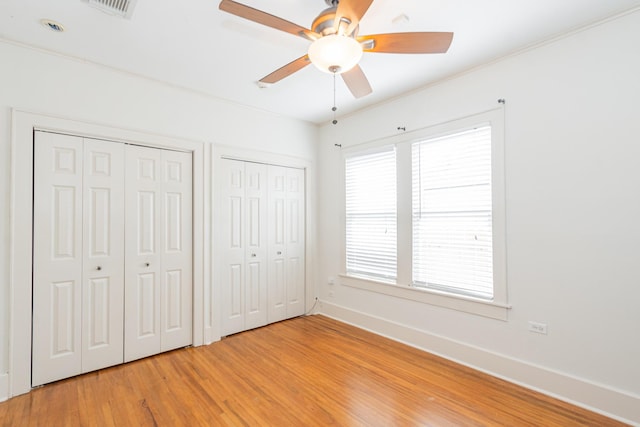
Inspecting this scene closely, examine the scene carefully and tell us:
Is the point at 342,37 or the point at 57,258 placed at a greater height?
the point at 342,37

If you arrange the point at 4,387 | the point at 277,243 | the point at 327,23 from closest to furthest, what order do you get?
1. the point at 327,23
2. the point at 4,387
3. the point at 277,243

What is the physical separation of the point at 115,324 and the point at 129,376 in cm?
51

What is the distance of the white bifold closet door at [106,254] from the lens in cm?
262

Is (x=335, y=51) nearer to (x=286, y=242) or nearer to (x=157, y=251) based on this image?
(x=157, y=251)

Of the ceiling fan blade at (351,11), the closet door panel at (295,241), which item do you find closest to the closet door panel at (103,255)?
the closet door panel at (295,241)

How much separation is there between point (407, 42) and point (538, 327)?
98.1 inches

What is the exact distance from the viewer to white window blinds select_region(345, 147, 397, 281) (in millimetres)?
3729

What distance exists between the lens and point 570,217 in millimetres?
2412

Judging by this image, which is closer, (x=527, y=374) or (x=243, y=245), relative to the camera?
(x=527, y=374)

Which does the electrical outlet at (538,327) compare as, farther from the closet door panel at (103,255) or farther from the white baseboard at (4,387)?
the white baseboard at (4,387)

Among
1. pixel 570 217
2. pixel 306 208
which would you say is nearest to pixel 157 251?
pixel 306 208

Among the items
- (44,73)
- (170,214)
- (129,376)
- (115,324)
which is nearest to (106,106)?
(44,73)

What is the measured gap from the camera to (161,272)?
3229 mm

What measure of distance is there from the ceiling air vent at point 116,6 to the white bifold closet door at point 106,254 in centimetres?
123
